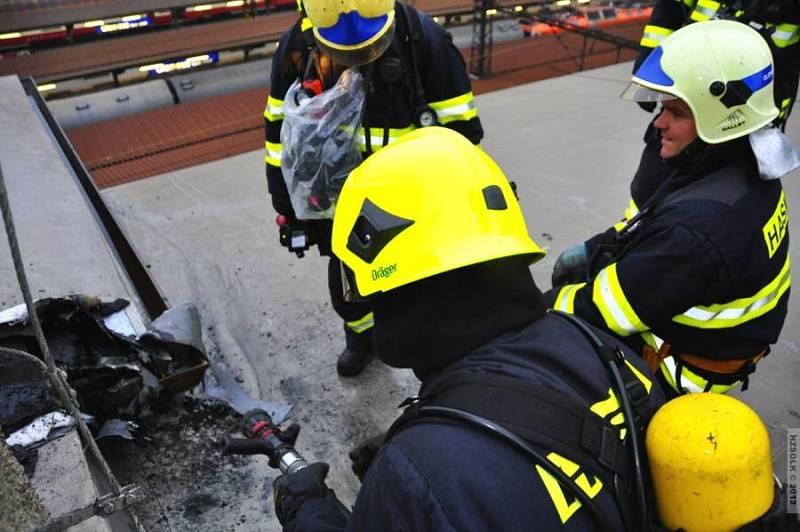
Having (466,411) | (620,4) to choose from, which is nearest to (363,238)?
(466,411)

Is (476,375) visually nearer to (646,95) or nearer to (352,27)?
(646,95)

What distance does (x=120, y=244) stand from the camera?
4078 millimetres

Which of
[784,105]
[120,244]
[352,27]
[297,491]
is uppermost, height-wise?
[352,27]

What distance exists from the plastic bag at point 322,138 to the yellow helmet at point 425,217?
4.31 feet

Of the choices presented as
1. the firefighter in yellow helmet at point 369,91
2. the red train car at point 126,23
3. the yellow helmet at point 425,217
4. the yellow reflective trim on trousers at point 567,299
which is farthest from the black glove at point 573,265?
the red train car at point 126,23

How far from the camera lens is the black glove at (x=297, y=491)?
146cm

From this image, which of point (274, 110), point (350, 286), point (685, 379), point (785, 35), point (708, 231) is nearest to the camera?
point (350, 286)

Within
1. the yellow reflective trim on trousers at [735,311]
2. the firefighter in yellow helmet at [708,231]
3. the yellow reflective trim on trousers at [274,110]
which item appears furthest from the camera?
the yellow reflective trim on trousers at [274,110]

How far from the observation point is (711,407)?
1108 millimetres

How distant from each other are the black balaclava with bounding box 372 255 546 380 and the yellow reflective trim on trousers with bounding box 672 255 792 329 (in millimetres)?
920

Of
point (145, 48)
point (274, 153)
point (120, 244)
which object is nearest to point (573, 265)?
point (274, 153)

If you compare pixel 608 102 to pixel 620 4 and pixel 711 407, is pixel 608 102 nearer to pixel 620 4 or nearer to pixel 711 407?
pixel 711 407

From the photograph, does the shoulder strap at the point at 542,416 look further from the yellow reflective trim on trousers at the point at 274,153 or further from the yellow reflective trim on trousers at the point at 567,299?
the yellow reflective trim on trousers at the point at 274,153

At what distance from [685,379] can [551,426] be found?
1.24 metres
